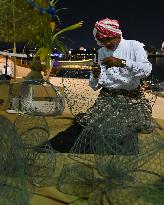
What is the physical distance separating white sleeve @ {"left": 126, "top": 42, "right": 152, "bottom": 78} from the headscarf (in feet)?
0.76

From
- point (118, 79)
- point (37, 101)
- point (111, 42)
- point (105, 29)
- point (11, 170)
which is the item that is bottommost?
point (37, 101)

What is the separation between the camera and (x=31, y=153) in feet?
8.63

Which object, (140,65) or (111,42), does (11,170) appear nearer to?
(140,65)

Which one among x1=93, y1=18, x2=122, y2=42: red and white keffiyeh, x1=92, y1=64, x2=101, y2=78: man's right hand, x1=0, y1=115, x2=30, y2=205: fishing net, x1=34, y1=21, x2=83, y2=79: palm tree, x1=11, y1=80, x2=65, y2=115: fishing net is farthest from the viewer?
x1=34, y1=21, x2=83, y2=79: palm tree

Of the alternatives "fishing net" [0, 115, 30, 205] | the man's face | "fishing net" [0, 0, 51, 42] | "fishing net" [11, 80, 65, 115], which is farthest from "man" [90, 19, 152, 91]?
"fishing net" [0, 115, 30, 205]

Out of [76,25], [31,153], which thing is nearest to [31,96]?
[76,25]

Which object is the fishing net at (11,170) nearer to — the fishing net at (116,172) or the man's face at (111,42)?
the fishing net at (116,172)

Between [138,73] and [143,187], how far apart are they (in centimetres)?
145

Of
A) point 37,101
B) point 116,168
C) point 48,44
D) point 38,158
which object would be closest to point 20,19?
point 38,158

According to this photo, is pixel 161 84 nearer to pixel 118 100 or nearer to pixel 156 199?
pixel 118 100

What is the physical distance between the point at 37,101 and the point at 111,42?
1338mm

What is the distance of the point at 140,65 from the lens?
336 cm

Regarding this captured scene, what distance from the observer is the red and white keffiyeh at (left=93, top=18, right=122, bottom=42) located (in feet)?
11.4

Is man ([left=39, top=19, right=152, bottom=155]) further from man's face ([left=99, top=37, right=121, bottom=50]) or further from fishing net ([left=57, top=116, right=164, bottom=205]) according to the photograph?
fishing net ([left=57, top=116, right=164, bottom=205])
